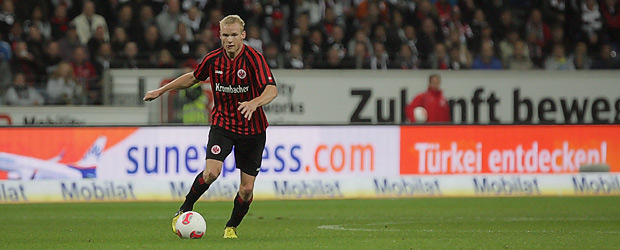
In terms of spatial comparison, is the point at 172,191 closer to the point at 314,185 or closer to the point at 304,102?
the point at 314,185

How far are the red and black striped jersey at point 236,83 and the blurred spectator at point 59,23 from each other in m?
10.3

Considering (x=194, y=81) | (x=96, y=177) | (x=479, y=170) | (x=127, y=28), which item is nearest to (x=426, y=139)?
(x=479, y=170)

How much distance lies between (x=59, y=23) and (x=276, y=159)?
17.6ft

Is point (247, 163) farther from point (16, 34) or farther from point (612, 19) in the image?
point (612, 19)

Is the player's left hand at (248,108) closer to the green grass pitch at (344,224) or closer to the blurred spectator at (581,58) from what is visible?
the green grass pitch at (344,224)

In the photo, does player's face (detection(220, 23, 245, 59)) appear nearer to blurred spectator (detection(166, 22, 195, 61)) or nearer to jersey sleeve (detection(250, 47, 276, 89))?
jersey sleeve (detection(250, 47, 276, 89))

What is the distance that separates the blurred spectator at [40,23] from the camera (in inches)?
722

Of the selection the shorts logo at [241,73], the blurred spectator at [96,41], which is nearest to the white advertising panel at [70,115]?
the blurred spectator at [96,41]

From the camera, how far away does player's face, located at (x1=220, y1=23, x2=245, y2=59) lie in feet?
27.5

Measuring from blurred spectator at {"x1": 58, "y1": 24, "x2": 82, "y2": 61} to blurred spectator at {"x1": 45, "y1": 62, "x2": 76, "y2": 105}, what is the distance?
333 millimetres

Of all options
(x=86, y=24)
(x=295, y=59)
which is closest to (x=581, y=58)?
(x=295, y=59)

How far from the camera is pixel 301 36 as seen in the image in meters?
19.4

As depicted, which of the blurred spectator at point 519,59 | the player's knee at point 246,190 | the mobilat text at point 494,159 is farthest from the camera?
the blurred spectator at point 519,59

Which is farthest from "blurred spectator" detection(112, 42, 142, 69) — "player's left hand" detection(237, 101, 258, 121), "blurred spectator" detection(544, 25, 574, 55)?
"player's left hand" detection(237, 101, 258, 121)
